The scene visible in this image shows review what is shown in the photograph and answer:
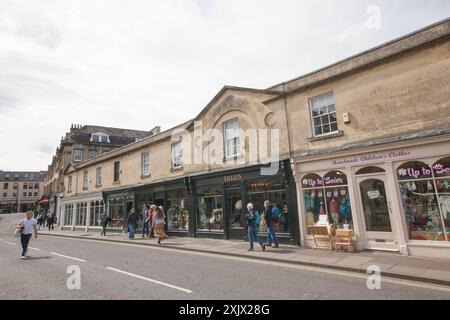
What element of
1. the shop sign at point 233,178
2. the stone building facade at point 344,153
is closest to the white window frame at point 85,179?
the stone building facade at point 344,153

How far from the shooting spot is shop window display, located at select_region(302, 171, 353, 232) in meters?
10.0

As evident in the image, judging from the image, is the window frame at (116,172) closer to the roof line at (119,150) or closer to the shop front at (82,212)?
the roof line at (119,150)

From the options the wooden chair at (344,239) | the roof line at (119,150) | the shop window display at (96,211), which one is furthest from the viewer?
the shop window display at (96,211)

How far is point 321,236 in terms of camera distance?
33.4ft

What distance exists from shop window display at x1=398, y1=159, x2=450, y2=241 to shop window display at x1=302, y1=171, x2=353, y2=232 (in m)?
1.85

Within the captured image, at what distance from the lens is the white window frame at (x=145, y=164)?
1919 centimetres

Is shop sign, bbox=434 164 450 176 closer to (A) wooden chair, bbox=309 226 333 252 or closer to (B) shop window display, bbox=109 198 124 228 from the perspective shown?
(A) wooden chair, bbox=309 226 333 252

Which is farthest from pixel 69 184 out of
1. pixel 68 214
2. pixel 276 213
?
pixel 276 213

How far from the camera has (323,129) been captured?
10.8 meters

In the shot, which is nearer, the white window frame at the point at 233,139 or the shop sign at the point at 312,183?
the shop sign at the point at 312,183

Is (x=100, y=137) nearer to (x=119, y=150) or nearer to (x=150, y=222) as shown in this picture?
(x=119, y=150)

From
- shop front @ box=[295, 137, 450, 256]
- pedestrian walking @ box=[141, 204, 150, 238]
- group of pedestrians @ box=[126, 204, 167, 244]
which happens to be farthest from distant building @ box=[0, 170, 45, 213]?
shop front @ box=[295, 137, 450, 256]

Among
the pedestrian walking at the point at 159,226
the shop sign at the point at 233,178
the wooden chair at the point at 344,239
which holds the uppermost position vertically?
the shop sign at the point at 233,178

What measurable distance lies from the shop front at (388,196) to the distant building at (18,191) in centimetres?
9661
